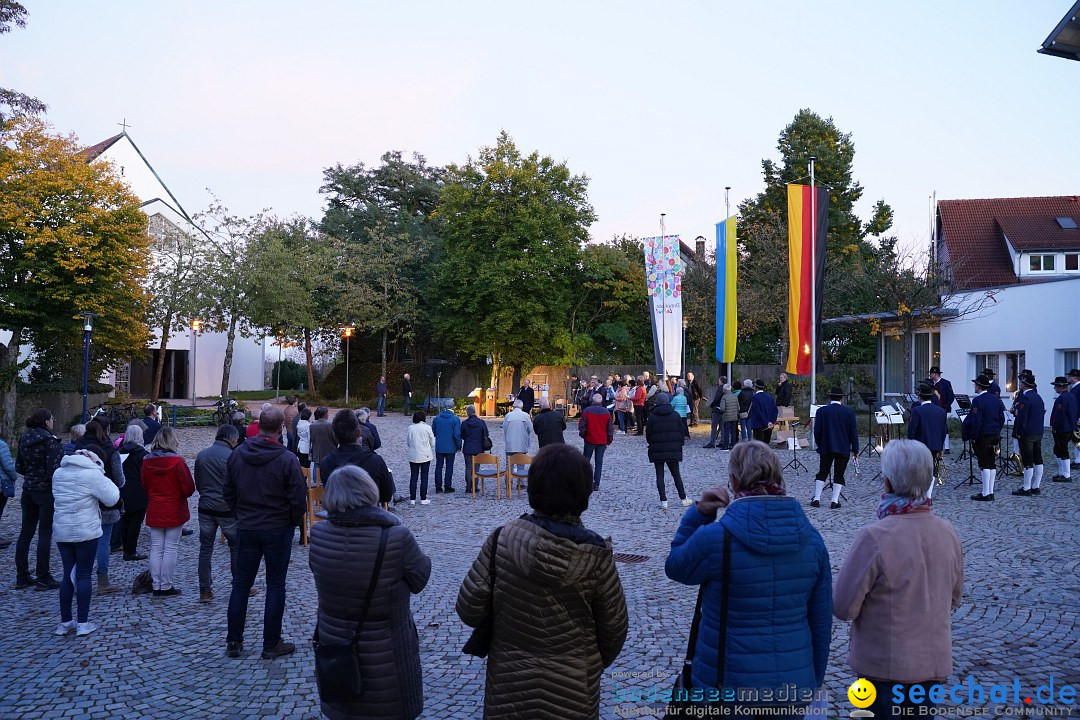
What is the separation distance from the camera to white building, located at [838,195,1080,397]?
22.5 meters

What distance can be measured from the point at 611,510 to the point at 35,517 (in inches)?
279

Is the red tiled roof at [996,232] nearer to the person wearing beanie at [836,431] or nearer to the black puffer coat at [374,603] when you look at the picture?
the person wearing beanie at [836,431]

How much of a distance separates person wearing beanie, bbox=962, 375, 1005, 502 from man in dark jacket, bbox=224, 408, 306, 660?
10399 mm

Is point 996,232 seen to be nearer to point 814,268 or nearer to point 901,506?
point 814,268

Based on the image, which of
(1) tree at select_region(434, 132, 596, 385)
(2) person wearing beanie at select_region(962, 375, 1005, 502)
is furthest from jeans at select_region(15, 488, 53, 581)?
(1) tree at select_region(434, 132, 596, 385)

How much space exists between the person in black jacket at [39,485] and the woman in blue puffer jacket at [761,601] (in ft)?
21.9

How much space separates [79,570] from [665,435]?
7.49 m

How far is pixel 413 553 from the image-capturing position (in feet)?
11.7

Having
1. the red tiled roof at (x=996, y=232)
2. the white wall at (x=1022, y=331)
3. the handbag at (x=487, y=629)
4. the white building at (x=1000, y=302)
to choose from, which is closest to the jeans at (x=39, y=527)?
the handbag at (x=487, y=629)

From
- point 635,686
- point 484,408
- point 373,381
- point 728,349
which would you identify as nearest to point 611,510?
point 635,686

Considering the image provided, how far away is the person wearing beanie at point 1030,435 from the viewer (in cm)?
1223

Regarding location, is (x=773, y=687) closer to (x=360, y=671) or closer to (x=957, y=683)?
(x=360, y=671)

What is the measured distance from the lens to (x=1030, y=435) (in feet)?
40.3

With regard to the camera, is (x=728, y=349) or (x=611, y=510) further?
(x=728, y=349)
